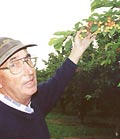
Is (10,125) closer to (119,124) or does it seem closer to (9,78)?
(9,78)

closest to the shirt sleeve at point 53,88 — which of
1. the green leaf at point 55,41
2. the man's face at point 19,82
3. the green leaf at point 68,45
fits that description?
the green leaf at point 68,45

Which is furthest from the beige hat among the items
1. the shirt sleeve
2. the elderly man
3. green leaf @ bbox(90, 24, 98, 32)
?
green leaf @ bbox(90, 24, 98, 32)

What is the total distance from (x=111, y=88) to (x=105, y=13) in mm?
29346

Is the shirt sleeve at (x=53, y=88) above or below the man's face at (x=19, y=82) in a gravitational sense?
below

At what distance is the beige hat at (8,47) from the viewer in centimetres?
315

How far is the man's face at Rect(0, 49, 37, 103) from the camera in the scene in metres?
3.18

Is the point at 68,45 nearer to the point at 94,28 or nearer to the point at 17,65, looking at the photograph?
the point at 94,28

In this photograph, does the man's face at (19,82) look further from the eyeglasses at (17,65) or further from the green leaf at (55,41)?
the green leaf at (55,41)

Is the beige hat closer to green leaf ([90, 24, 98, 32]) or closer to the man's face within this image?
the man's face

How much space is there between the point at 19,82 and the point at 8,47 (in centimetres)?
32

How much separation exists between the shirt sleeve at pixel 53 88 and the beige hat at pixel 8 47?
73 cm

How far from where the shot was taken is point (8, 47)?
10.4ft

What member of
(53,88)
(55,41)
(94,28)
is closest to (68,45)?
(55,41)

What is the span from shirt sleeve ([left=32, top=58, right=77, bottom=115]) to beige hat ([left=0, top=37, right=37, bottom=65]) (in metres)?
0.73
